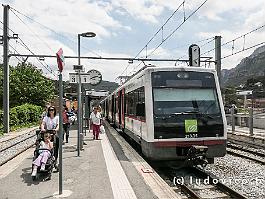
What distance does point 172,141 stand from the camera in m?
9.56

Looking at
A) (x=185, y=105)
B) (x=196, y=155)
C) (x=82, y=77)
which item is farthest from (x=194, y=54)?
(x=196, y=155)

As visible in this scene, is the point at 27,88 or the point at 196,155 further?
the point at 27,88

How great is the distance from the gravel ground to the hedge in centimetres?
1728

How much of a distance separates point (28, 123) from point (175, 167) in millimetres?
24128

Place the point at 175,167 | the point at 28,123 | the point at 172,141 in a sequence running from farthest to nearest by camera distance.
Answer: the point at 28,123, the point at 175,167, the point at 172,141

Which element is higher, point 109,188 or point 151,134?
point 151,134

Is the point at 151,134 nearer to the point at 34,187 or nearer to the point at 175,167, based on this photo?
the point at 175,167

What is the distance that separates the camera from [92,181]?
25.6 feet

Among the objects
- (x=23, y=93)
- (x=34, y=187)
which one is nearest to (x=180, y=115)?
(x=34, y=187)

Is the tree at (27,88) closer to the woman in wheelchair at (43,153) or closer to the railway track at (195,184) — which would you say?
the railway track at (195,184)

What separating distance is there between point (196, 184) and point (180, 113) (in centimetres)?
186

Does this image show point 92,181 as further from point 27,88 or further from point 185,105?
point 27,88

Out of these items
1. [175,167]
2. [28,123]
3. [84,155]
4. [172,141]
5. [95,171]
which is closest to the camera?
[95,171]

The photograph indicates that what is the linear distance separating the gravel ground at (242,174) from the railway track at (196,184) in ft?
1.07
